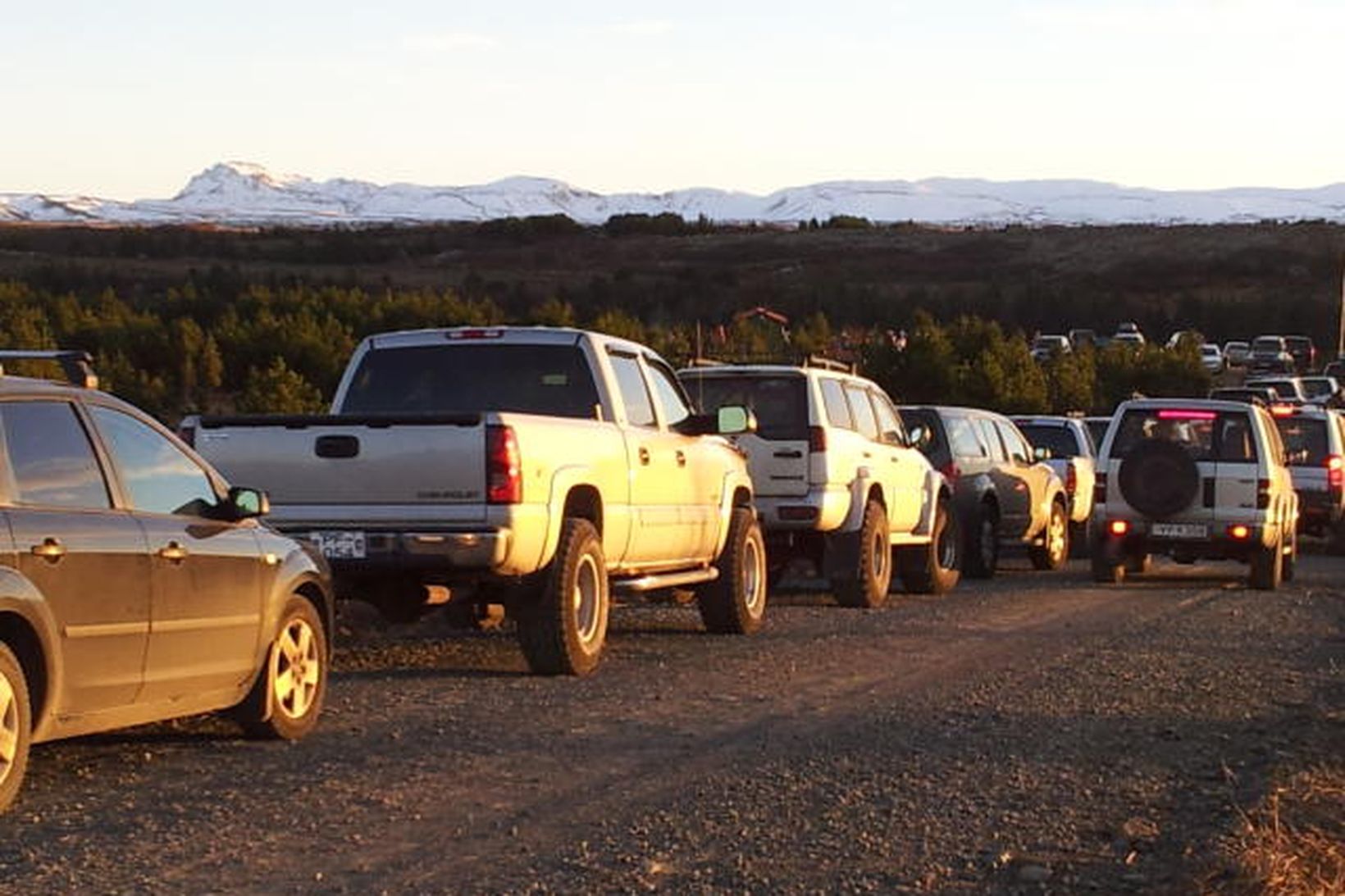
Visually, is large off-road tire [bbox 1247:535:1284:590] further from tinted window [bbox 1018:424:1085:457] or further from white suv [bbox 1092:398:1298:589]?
tinted window [bbox 1018:424:1085:457]

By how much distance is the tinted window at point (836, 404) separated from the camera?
17.5 metres

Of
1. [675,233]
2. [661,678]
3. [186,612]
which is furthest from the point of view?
[675,233]

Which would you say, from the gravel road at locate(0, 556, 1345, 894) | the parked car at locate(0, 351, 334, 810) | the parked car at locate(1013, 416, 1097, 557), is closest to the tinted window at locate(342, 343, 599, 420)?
the gravel road at locate(0, 556, 1345, 894)

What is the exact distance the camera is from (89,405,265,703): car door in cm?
871

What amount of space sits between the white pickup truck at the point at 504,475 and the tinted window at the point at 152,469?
2.28 m

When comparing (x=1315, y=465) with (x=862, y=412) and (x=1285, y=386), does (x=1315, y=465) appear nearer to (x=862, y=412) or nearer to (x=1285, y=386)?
(x=862, y=412)

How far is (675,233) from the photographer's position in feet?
485

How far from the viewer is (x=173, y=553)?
884 centimetres

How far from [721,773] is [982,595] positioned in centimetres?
1101

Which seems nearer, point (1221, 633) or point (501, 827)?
point (501, 827)

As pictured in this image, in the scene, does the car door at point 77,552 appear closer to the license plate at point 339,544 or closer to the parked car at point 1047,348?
the license plate at point 339,544

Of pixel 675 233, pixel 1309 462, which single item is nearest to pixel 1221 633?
pixel 1309 462

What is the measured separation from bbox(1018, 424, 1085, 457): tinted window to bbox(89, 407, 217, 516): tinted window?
1923 centimetres

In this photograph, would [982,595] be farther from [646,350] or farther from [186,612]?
[186,612]
